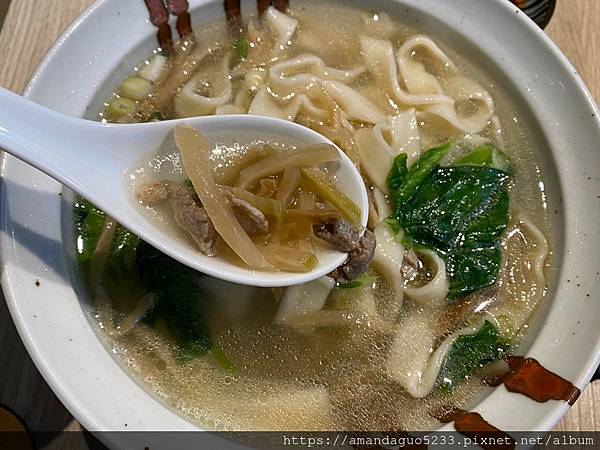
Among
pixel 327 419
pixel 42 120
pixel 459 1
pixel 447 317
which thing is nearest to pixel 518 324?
pixel 447 317

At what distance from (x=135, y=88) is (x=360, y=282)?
2.90ft

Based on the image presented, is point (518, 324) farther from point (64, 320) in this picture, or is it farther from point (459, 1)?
point (64, 320)

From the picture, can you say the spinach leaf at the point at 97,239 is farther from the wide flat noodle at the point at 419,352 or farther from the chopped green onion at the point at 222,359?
the wide flat noodle at the point at 419,352

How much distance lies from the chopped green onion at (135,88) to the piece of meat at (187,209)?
449 mm

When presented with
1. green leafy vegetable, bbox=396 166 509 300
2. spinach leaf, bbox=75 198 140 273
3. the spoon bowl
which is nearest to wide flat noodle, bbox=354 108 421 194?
green leafy vegetable, bbox=396 166 509 300

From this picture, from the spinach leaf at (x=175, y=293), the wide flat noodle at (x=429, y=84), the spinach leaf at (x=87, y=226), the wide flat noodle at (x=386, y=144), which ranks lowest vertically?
the spinach leaf at (x=175, y=293)

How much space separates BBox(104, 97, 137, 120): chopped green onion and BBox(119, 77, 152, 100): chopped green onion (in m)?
0.02

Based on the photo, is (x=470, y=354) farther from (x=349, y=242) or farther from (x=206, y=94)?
(x=206, y=94)

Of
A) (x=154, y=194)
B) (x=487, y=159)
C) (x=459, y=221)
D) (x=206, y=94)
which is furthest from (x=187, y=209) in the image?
(x=487, y=159)

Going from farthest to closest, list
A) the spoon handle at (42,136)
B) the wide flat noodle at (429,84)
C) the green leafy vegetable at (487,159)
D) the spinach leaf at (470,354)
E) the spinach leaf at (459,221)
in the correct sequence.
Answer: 1. the wide flat noodle at (429,84)
2. the green leafy vegetable at (487,159)
3. the spinach leaf at (459,221)
4. the spinach leaf at (470,354)
5. the spoon handle at (42,136)

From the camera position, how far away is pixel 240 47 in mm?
1814

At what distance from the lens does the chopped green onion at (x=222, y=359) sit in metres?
1.40

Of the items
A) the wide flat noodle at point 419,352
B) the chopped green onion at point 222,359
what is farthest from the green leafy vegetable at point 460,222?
the chopped green onion at point 222,359

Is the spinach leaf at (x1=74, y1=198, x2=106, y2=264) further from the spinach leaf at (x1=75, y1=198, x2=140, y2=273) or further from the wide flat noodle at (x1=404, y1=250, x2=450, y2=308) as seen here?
the wide flat noodle at (x1=404, y1=250, x2=450, y2=308)
